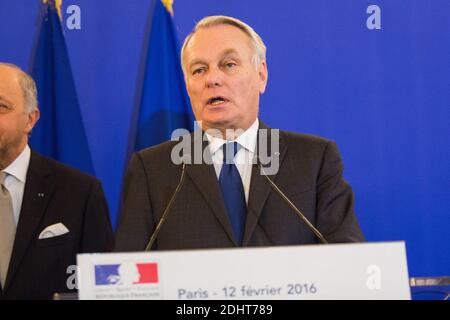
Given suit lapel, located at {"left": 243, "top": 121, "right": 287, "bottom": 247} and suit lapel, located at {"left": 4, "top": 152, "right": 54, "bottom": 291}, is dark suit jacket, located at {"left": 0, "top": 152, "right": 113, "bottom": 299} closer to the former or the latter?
suit lapel, located at {"left": 4, "top": 152, "right": 54, "bottom": 291}

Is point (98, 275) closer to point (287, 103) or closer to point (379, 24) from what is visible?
point (287, 103)

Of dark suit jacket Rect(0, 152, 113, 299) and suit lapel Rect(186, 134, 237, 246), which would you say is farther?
dark suit jacket Rect(0, 152, 113, 299)

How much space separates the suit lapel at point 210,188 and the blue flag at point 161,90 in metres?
0.73

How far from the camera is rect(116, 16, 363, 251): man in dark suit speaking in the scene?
166 cm

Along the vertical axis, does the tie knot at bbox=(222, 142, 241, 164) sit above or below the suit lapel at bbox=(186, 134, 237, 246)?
above

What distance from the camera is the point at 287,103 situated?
2.57m

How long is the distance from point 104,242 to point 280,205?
28.8 inches

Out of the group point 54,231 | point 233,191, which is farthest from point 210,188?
point 54,231

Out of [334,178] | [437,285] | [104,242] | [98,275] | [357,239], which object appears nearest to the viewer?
[98,275]

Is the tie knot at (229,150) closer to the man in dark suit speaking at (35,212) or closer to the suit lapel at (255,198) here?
the suit lapel at (255,198)

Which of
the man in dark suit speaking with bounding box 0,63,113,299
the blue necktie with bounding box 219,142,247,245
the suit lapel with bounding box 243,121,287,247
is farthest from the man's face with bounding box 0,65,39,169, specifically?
the suit lapel with bounding box 243,121,287,247

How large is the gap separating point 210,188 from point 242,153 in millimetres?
172

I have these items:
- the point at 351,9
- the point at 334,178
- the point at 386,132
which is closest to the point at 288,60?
the point at 351,9

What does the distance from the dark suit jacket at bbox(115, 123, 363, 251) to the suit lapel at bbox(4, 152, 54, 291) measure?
1.42ft
